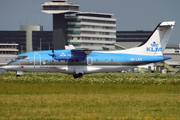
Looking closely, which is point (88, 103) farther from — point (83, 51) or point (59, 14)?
point (59, 14)

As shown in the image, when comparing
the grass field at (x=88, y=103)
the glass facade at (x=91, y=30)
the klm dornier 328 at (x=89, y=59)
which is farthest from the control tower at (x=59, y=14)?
the grass field at (x=88, y=103)

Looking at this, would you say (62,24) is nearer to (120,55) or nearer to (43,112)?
(120,55)

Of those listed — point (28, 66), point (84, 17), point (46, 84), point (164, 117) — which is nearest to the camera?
point (164, 117)

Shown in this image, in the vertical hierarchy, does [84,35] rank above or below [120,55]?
above

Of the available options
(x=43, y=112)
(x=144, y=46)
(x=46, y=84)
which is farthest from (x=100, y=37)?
(x=43, y=112)

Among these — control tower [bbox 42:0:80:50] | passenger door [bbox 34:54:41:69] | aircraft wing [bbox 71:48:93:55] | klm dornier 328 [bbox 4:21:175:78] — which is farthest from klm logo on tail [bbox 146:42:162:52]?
control tower [bbox 42:0:80:50]

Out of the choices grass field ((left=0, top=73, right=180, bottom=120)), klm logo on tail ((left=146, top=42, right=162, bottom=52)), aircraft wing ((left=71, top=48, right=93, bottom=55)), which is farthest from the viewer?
klm logo on tail ((left=146, top=42, right=162, bottom=52))

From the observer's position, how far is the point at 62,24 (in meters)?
161

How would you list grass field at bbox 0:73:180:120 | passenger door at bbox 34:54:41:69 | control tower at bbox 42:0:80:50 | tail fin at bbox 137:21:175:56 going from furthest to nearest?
1. control tower at bbox 42:0:80:50
2. tail fin at bbox 137:21:175:56
3. passenger door at bbox 34:54:41:69
4. grass field at bbox 0:73:180:120

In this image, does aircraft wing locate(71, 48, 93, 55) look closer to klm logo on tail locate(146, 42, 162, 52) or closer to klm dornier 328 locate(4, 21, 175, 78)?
klm dornier 328 locate(4, 21, 175, 78)

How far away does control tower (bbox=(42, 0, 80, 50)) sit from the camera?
152875mm

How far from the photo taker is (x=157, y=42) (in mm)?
44188

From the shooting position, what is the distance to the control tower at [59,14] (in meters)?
153

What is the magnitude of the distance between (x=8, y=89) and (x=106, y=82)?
10.5m
